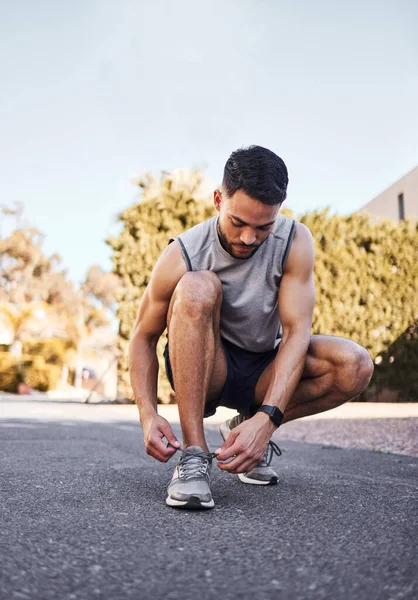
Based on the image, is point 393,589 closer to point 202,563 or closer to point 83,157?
A: point 202,563

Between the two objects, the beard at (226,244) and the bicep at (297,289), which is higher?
the beard at (226,244)

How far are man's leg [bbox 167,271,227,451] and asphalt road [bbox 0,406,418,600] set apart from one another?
0.94 feet

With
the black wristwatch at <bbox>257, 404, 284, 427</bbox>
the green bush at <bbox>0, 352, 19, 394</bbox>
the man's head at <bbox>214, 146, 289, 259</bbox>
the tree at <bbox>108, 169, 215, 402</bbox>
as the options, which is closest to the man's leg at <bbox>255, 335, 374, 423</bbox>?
the black wristwatch at <bbox>257, 404, 284, 427</bbox>

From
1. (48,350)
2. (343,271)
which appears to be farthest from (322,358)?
(48,350)

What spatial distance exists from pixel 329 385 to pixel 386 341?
26.9 feet

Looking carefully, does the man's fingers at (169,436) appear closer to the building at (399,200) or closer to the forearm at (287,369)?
the forearm at (287,369)

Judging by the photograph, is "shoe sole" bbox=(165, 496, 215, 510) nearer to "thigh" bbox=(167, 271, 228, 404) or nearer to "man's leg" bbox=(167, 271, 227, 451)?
"man's leg" bbox=(167, 271, 227, 451)

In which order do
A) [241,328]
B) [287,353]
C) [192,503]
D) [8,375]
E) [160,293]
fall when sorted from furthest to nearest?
[8,375], [241,328], [160,293], [287,353], [192,503]

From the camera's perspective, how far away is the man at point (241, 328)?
1.95 meters

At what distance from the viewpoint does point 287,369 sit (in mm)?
2016

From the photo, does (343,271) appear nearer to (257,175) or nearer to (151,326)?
(151,326)

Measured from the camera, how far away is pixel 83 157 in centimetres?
2903

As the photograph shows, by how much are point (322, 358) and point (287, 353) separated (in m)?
0.26

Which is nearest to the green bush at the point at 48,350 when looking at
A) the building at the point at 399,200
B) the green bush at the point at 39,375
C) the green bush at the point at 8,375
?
the green bush at the point at 39,375
